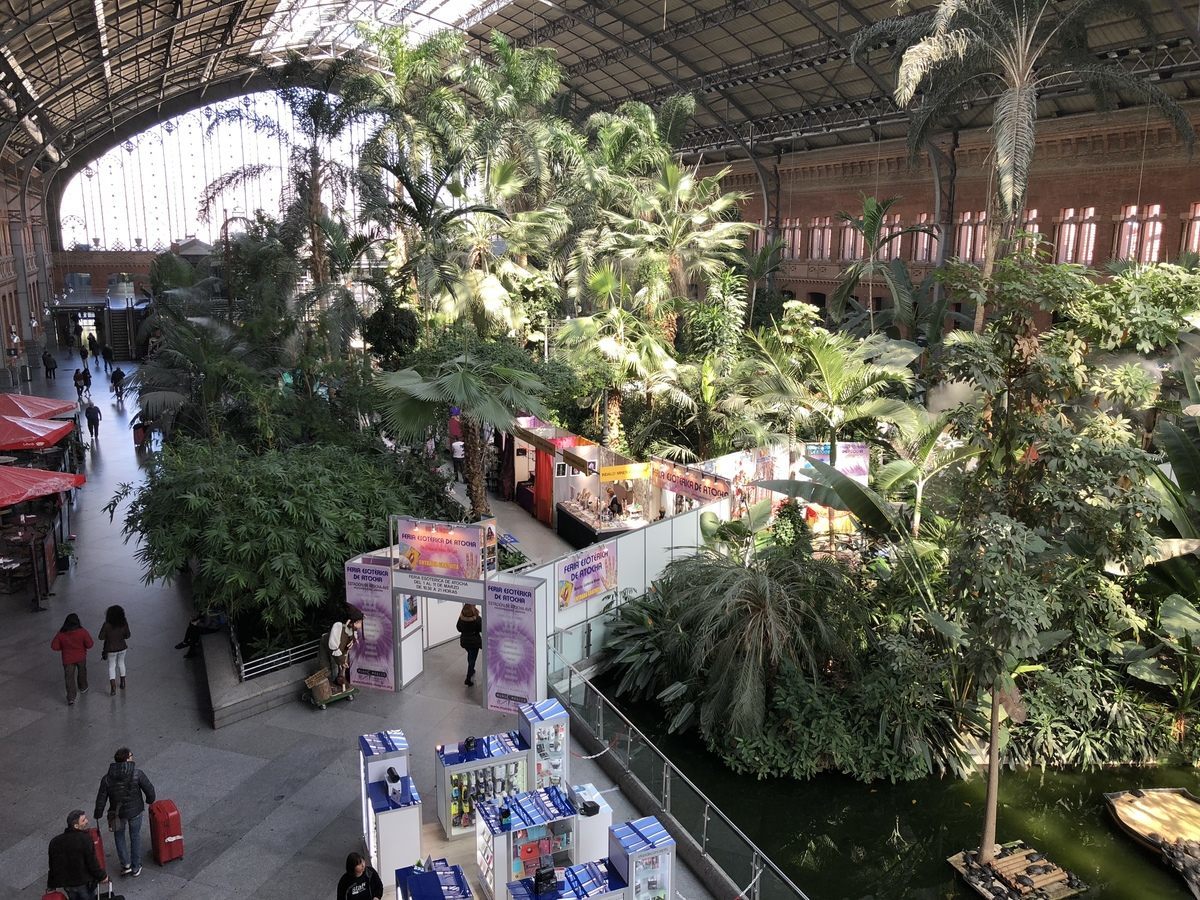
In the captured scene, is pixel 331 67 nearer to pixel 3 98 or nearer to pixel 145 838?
pixel 3 98

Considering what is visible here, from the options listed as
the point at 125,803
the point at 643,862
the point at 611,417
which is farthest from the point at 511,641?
the point at 611,417

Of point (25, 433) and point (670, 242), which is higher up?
point (670, 242)

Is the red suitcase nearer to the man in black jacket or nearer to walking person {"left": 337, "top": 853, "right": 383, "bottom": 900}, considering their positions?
the man in black jacket

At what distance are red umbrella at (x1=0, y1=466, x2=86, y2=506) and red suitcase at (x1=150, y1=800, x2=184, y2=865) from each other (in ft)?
21.4

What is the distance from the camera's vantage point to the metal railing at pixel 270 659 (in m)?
11.3

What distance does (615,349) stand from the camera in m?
20.3

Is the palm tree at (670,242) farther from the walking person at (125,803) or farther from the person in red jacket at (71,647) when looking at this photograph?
the walking person at (125,803)

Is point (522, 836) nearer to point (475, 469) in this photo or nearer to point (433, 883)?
point (433, 883)

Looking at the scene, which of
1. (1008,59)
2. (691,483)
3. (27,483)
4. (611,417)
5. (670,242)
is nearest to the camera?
(27,483)

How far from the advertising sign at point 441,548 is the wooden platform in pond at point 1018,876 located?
19.3 feet

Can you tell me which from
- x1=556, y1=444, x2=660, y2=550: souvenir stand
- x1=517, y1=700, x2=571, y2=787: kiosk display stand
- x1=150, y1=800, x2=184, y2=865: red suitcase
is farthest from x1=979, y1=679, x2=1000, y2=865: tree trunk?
x1=556, y1=444, x2=660, y2=550: souvenir stand

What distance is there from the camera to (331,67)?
25562mm

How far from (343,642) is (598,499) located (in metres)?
8.01

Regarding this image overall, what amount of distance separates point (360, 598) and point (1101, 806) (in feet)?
28.4
